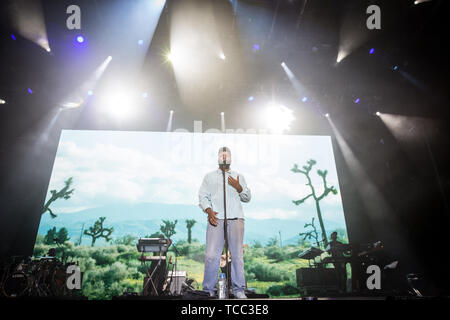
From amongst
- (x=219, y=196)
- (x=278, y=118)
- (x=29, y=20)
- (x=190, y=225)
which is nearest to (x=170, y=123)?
(x=190, y=225)

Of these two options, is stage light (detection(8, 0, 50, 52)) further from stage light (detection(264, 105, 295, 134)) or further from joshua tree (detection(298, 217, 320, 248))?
joshua tree (detection(298, 217, 320, 248))

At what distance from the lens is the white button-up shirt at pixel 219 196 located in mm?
2686

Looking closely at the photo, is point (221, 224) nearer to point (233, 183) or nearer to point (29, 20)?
point (233, 183)

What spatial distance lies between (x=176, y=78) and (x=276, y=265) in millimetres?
4700

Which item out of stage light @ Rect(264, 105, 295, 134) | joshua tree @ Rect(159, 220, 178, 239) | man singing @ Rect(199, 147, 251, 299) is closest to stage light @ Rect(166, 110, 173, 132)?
joshua tree @ Rect(159, 220, 178, 239)

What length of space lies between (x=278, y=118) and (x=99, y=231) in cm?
468

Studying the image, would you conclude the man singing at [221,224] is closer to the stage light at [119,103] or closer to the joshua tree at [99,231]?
the joshua tree at [99,231]

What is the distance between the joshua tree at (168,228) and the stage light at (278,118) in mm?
3132

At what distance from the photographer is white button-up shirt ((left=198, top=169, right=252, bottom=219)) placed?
8.81 ft

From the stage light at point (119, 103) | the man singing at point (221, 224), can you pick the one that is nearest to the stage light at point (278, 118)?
the stage light at point (119, 103)

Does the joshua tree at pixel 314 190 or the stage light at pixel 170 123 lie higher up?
the stage light at pixel 170 123

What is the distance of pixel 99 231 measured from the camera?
5.39 m

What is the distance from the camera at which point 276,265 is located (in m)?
5.82
